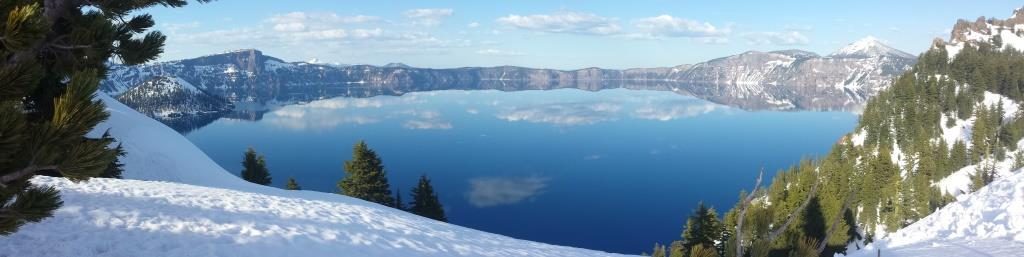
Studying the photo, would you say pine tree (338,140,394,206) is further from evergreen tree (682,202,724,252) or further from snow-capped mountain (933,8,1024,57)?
snow-capped mountain (933,8,1024,57)

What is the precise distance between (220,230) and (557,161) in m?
99.6

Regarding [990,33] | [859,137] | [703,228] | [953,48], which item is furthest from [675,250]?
[990,33]

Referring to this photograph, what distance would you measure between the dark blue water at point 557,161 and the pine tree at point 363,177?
89.0ft

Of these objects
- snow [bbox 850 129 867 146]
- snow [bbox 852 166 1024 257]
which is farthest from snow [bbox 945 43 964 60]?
snow [bbox 852 166 1024 257]

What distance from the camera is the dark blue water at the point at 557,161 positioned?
2876 inches

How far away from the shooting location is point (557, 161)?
110250mm

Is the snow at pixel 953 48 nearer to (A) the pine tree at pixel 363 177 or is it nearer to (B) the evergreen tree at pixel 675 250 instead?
(A) the pine tree at pixel 363 177

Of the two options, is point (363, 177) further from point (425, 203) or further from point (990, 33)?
point (990, 33)

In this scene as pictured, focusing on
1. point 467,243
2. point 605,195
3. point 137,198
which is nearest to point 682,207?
point 605,195

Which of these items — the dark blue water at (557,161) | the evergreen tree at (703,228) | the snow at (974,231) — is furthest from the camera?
the dark blue water at (557,161)

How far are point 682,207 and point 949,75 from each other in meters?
95.5

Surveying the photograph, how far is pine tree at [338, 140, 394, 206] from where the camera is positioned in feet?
141

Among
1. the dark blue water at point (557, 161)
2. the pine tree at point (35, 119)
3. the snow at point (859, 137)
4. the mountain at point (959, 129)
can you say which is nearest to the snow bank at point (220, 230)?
the pine tree at point (35, 119)

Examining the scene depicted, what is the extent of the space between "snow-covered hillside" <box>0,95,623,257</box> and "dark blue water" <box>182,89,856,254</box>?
161 feet
